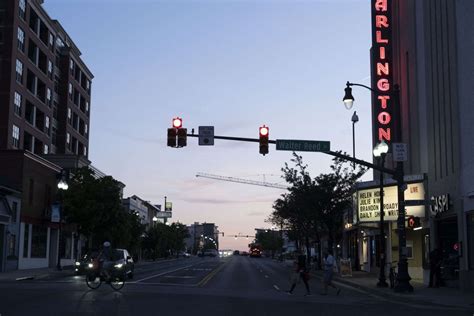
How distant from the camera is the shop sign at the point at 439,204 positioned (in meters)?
27.8

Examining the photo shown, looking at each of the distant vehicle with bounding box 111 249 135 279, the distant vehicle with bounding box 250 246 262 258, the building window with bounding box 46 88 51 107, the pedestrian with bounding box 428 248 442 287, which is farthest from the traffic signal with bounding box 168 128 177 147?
the distant vehicle with bounding box 250 246 262 258

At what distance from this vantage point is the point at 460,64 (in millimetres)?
26438

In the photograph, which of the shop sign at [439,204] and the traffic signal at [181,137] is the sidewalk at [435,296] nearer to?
the shop sign at [439,204]

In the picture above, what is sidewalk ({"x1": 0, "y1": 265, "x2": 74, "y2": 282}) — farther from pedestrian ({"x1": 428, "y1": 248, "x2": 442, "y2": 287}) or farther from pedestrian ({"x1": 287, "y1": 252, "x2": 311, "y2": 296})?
pedestrian ({"x1": 428, "y1": 248, "x2": 442, "y2": 287})

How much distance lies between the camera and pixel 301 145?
83.1 feet

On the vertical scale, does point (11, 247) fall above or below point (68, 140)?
below

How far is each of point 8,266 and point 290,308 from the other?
31820 millimetres

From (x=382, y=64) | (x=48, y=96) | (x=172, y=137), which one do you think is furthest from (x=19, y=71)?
(x=172, y=137)

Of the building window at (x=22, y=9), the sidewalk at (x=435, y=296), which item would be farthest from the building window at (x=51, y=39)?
the sidewalk at (x=435, y=296)

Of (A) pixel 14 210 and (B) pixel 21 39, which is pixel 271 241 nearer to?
(B) pixel 21 39

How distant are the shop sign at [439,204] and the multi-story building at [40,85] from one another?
148ft

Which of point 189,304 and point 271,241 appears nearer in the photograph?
point 189,304

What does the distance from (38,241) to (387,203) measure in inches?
1244

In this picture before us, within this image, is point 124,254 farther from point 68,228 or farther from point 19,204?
point 68,228
